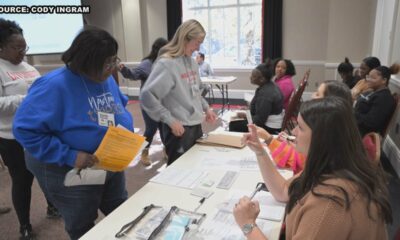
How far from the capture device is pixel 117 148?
1.28 meters

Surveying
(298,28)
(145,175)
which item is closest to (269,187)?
(145,175)

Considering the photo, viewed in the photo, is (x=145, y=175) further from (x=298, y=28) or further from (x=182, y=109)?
(x=298, y=28)

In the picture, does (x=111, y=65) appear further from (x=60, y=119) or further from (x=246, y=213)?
(x=246, y=213)

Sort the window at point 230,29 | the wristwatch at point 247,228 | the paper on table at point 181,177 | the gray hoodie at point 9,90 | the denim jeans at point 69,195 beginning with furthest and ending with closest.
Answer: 1. the window at point 230,29
2. the gray hoodie at point 9,90
3. the paper on table at point 181,177
4. the denim jeans at point 69,195
5. the wristwatch at point 247,228

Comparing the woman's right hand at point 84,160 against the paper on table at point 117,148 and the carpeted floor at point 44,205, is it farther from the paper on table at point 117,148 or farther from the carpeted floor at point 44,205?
the carpeted floor at point 44,205

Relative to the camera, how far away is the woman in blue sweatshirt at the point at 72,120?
1.16m

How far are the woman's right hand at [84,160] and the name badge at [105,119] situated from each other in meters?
0.14

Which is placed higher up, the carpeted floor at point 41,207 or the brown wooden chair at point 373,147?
the brown wooden chair at point 373,147

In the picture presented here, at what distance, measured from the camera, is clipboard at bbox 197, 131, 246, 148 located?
1904 mm

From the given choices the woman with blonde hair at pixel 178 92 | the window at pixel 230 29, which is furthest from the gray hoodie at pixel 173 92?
the window at pixel 230 29

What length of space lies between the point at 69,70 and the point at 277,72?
321 cm

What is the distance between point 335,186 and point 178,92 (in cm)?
125

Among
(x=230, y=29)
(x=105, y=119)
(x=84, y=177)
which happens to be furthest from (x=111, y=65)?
(x=230, y=29)

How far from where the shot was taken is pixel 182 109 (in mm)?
1950
